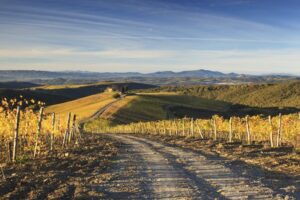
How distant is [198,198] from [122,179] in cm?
478

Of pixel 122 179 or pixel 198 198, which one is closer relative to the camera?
pixel 198 198

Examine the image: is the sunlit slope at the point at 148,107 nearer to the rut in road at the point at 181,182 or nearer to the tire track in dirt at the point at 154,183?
the rut in road at the point at 181,182

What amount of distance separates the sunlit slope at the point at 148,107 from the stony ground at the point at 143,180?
253 ft

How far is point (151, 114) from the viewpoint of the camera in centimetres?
11175

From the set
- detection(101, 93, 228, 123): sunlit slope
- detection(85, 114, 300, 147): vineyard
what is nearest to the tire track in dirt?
detection(85, 114, 300, 147): vineyard

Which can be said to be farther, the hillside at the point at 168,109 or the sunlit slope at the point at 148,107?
the hillside at the point at 168,109

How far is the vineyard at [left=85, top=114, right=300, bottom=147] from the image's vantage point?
3638cm

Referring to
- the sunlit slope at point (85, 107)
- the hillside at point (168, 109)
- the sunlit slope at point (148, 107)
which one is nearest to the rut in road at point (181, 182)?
the hillside at point (168, 109)

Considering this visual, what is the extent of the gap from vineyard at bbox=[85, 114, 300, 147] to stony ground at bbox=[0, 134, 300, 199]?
12750 mm

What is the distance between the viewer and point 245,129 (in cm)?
4644

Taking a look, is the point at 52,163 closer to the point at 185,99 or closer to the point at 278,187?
the point at 278,187

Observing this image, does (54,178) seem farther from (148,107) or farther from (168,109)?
(168,109)

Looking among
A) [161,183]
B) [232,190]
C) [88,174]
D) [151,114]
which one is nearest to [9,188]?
[88,174]

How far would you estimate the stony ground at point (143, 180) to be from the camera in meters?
14.7
